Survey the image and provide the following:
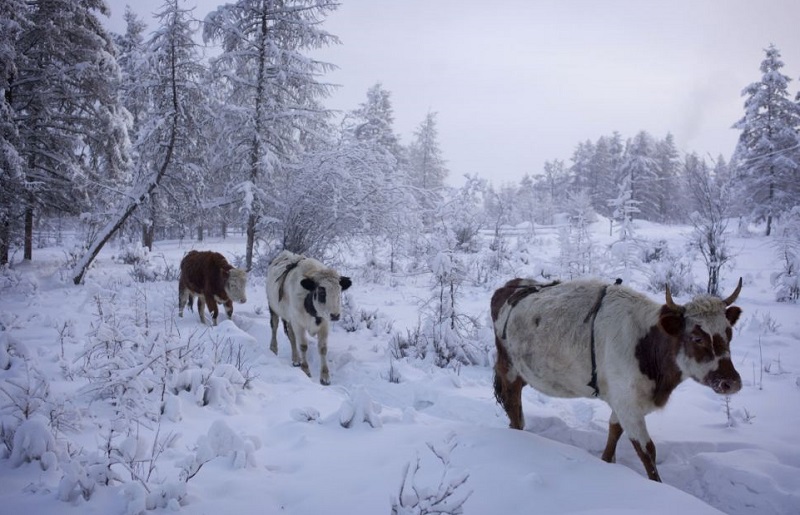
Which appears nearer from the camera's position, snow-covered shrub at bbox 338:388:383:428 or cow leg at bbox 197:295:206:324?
snow-covered shrub at bbox 338:388:383:428

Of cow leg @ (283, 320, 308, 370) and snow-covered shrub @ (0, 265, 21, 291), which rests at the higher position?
snow-covered shrub @ (0, 265, 21, 291)

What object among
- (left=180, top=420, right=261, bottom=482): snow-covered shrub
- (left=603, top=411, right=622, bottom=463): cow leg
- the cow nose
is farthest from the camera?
(left=603, top=411, right=622, bottom=463): cow leg

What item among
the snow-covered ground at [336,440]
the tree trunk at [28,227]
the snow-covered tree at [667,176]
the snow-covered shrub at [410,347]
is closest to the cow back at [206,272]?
the snow-covered ground at [336,440]

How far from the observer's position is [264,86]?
14.5m

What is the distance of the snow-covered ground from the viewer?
249 centimetres

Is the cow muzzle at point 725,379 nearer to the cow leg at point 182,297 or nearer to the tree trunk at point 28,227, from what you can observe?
the cow leg at point 182,297

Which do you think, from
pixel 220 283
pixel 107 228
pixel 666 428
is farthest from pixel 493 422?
pixel 107 228

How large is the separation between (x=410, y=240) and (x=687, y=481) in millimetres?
11590

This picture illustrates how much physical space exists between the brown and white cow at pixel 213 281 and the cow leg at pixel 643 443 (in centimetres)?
761

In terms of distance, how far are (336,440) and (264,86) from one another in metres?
14.0

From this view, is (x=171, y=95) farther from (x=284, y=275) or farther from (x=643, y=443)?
(x=643, y=443)

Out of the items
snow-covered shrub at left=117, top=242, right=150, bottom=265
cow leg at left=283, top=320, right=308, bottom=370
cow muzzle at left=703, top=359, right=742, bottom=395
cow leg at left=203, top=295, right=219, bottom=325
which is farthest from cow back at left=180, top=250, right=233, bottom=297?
snow-covered shrub at left=117, top=242, right=150, bottom=265

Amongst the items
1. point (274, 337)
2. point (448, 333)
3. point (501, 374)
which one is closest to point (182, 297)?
point (274, 337)

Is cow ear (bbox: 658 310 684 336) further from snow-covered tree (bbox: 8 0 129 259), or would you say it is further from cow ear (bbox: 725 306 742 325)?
snow-covered tree (bbox: 8 0 129 259)
